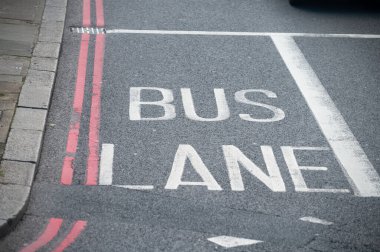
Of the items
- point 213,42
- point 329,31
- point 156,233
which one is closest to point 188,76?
point 213,42

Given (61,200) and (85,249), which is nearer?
(85,249)

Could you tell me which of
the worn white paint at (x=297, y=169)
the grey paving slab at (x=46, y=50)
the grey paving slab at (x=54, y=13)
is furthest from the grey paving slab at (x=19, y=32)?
the worn white paint at (x=297, y=169)

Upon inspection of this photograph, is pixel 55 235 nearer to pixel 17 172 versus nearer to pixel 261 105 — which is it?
pixel 17 172

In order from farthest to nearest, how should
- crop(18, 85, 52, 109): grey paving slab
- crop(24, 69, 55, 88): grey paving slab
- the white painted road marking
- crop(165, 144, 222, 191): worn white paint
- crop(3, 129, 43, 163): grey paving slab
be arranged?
crop(24, 69, 55, 88): grey paving slab → crop(18, 85, 52, 109): grey paving slab → crop(3, 129, 43, 163): grey paving slab → crop(165, 144, 222, 191): worn white paint → the white painted road marking

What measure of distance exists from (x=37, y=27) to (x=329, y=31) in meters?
4.63

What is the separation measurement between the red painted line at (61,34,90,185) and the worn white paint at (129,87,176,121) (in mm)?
612

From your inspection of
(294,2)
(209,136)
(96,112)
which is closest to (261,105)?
(209,136)

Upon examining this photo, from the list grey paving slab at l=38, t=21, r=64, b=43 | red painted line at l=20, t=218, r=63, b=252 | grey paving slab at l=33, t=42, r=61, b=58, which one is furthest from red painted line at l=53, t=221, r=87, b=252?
grey paving slab at l=38, t=21, r=64, b=43

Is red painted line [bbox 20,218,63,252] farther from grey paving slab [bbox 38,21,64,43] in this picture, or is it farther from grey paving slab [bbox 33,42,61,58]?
grey paving slab [bbox 38,21,64,43]

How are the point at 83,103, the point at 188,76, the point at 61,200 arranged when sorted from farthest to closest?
the point at 188,76, the point at 83,103, the point at 61,200

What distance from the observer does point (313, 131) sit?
8453 millimetres

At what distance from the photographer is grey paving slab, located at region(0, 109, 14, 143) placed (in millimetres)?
7715

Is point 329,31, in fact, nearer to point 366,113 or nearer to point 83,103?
point 366,113

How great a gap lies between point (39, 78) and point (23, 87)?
0.41m
